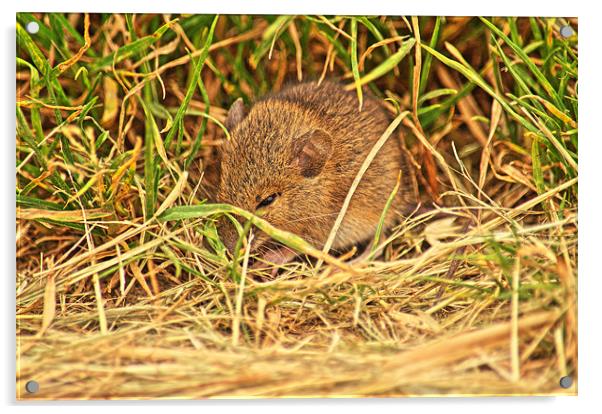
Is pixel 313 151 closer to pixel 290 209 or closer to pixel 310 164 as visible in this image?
pixel 310 164

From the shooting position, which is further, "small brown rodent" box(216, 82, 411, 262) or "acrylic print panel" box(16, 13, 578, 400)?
"small brown rodent" box(216, 82, 411, 262)

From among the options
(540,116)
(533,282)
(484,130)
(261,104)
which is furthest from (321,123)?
(533,282)

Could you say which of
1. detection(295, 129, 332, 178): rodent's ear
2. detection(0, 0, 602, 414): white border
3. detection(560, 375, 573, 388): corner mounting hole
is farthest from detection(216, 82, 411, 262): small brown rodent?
detection(560, 375, 573, 388): corner mounting hole

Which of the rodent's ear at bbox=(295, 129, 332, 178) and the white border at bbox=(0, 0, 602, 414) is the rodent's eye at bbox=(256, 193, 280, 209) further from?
the white border at bbox=(0, 0, 602, 414)

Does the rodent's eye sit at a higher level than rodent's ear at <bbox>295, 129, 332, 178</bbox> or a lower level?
lower
